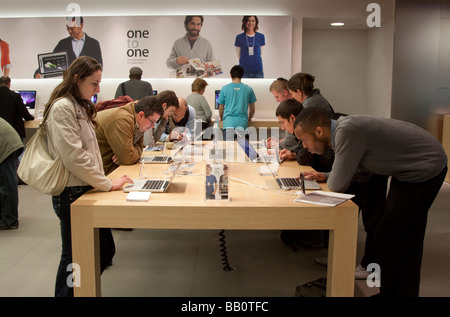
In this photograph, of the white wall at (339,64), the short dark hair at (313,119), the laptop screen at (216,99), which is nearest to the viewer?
the short dark hair at (313,119)

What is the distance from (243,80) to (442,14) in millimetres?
3219

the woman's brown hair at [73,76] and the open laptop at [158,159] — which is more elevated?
the woman's brown hair at [73,76]

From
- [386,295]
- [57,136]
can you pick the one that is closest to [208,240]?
[386,295]

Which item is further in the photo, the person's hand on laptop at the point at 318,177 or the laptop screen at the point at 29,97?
the laptop screen at the point at 29,97

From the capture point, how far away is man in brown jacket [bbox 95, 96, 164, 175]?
128 inches

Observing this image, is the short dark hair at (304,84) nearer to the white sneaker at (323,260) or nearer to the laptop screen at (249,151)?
the laptop screen at (249,151)

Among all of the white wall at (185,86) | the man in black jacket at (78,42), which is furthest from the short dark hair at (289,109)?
the man in black jacket at (78,42)

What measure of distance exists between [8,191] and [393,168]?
11.6 ft

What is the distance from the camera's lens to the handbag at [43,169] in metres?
2.30

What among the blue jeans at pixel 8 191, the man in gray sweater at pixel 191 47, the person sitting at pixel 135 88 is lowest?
the blue jeans at pixel 8 191

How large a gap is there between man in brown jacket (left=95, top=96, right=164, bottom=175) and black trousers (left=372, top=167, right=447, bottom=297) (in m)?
1.77

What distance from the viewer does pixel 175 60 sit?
7199 mm

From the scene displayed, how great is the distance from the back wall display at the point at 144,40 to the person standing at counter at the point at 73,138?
486cm

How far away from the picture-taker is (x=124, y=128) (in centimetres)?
325
